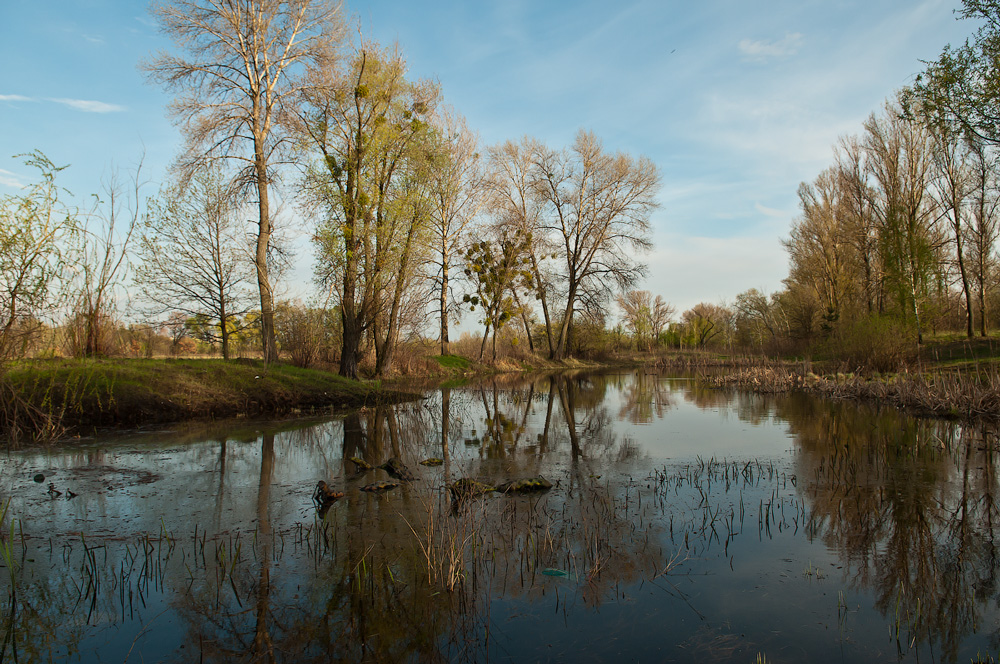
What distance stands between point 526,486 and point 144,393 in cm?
711

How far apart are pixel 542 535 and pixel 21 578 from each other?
322 cm

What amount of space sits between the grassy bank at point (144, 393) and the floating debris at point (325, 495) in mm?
3910

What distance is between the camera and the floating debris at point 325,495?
492 centimetres

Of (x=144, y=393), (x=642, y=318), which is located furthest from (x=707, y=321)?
(x=144, y=393)

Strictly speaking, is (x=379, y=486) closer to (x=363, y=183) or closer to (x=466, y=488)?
(x=466, y=488)

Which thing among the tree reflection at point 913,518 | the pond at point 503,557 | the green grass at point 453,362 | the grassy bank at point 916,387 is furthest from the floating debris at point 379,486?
the green grass at point 453,362

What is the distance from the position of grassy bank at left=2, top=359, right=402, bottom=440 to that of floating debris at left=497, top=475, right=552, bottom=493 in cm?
544

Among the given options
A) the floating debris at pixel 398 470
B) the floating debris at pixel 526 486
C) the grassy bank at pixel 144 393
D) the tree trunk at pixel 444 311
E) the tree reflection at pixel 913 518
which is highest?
the tree trunk at pixel 444 311

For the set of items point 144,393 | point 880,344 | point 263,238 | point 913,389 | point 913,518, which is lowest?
point 913,518

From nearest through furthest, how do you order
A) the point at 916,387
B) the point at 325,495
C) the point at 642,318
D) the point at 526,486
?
the point at 325,495 < the point at 526,486 < the point at 916,387 < the point at 642,318

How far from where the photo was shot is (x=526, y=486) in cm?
529

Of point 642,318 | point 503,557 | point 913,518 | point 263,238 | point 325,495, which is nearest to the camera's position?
point 503,557

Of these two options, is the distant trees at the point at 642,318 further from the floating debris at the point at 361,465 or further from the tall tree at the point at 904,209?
the floating debris at the point at 361,465

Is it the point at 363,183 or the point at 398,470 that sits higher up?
the point at 363,183
